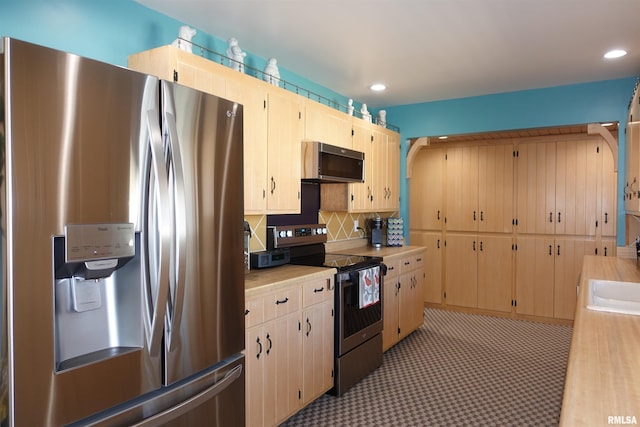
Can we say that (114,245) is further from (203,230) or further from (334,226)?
(334,226)

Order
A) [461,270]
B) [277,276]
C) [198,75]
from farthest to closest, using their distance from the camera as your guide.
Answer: [461,270]
[277,276]
[198,75]

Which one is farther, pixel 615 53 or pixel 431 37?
pixel 615 53

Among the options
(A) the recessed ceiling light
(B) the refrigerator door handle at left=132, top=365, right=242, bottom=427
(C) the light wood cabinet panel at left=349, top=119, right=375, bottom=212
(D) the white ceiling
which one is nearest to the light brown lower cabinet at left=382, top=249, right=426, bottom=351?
(C) the light wood cabinet panel at left=349, top=119, right=375, bottom=212

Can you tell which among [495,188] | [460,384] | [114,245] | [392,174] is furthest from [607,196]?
[114,245]

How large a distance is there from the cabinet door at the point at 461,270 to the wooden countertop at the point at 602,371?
3340 millimetres

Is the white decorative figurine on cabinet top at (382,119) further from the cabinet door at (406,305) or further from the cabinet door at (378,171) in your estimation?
the cabinet door at (406,305)

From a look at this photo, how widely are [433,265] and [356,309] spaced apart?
2858mm

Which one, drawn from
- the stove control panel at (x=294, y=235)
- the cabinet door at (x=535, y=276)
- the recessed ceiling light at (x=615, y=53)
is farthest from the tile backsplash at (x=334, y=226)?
the recessed ceiling light at (x=615, y=53)

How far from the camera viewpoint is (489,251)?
18.1 ft

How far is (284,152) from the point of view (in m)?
3.12

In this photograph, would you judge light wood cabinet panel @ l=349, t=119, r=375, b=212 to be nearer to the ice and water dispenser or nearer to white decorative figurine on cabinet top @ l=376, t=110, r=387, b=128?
white decorative figurine on cabinet top @ l=376, t=110, r=387, b=128

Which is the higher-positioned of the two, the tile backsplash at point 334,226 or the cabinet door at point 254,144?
the cabinet door at point 254,144

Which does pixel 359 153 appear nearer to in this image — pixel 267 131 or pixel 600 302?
pixel 267 131

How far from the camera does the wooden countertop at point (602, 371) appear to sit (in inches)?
43.8
